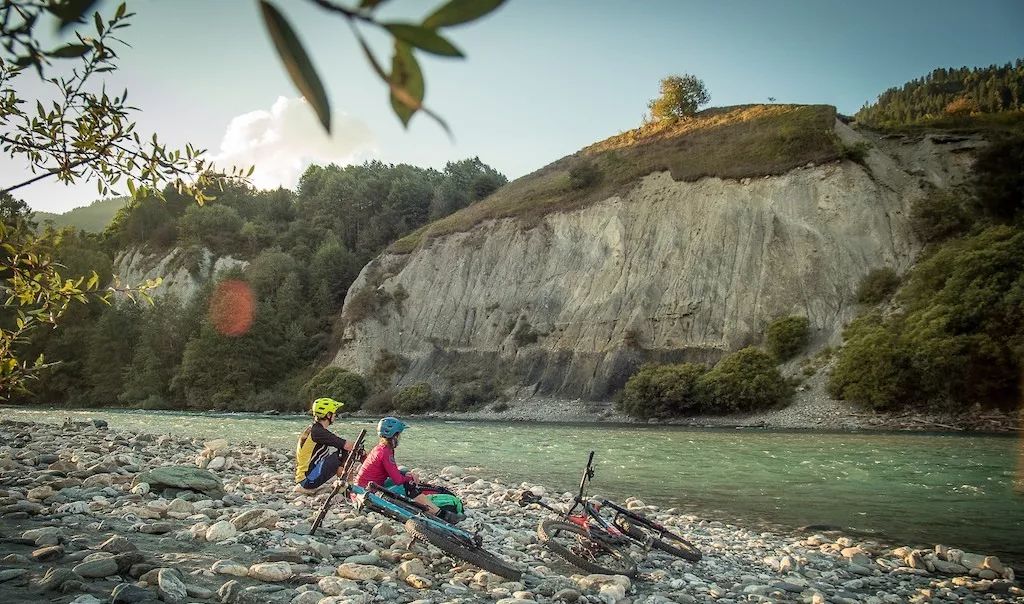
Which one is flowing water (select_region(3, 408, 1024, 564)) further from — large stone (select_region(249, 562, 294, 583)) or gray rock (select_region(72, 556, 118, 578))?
gray rock (select_region(72, 556, 118, 578))

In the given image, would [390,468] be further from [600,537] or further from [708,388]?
[708,388]

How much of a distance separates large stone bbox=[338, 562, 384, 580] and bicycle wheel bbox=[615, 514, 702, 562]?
3766mm

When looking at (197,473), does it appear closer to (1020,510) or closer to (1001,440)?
(1020,510)

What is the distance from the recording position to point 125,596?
5.29m

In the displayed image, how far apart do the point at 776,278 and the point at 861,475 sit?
31.2m

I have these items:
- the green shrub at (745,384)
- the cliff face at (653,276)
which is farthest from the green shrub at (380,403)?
the green shrub at (745,384)

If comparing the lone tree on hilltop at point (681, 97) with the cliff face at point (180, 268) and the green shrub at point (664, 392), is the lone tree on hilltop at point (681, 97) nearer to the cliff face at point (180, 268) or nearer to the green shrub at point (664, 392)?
the green shrub at point (664, 392)

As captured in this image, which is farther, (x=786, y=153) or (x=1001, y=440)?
(x=786, y=153)

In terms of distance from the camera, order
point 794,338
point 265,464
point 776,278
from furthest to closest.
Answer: point 776,278 < point 794,338 < point 265,464

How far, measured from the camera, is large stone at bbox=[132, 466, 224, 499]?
10547mm

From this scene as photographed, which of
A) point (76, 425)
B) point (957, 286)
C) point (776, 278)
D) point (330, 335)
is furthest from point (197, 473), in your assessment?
point (330, 335)

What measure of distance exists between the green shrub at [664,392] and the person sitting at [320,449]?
109ft

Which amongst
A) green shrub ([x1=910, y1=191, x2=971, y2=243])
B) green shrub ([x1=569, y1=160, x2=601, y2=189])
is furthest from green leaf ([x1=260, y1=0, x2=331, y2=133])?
green shrub ([x1=569, y1=160, x2=601, y2=189])

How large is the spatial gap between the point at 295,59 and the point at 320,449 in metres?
11.0
